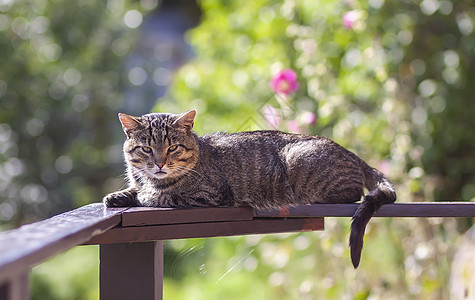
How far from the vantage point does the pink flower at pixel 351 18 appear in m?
3.14

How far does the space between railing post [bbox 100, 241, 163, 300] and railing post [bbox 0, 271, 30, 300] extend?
0.82 meters

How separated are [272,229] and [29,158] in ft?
16.1

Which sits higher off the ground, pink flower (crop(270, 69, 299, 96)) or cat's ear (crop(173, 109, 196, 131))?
pink flower (crop(270, 69, 299, 96))

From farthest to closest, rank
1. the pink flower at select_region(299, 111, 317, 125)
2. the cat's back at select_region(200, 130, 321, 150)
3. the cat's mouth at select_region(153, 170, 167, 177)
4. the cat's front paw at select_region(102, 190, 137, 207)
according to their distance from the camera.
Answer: the pink flower at select_region(299, 111, 317, 125) < the cat's back at select_region(200, 130, 321, 150) < the cat's mouth at select_region(153, 170, 167, 177) < the cat's front paw at select_region(102, 190, 137, 207)

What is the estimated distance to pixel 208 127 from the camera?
13.4 ft

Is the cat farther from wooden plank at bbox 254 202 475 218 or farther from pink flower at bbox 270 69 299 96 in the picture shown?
pink flower at bbox 270 69 299 96

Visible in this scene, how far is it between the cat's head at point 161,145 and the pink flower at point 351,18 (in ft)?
4.51

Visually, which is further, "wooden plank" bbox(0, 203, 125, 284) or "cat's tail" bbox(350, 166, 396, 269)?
"cat's tail" bbox(350, 166, 396, 269)

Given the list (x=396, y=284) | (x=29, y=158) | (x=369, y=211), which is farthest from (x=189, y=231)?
(x=29, y=158)

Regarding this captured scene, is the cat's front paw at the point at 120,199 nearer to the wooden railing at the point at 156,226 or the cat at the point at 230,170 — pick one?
the cat at the point at 230,170

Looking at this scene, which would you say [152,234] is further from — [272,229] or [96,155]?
[96,155]

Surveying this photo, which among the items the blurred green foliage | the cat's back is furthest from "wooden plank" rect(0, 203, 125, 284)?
the blurred green foliage

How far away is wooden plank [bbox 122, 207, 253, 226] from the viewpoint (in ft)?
5.39

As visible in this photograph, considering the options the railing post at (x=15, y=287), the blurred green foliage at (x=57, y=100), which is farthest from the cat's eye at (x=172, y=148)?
the blurred green foliage at (x=57, y=100)
